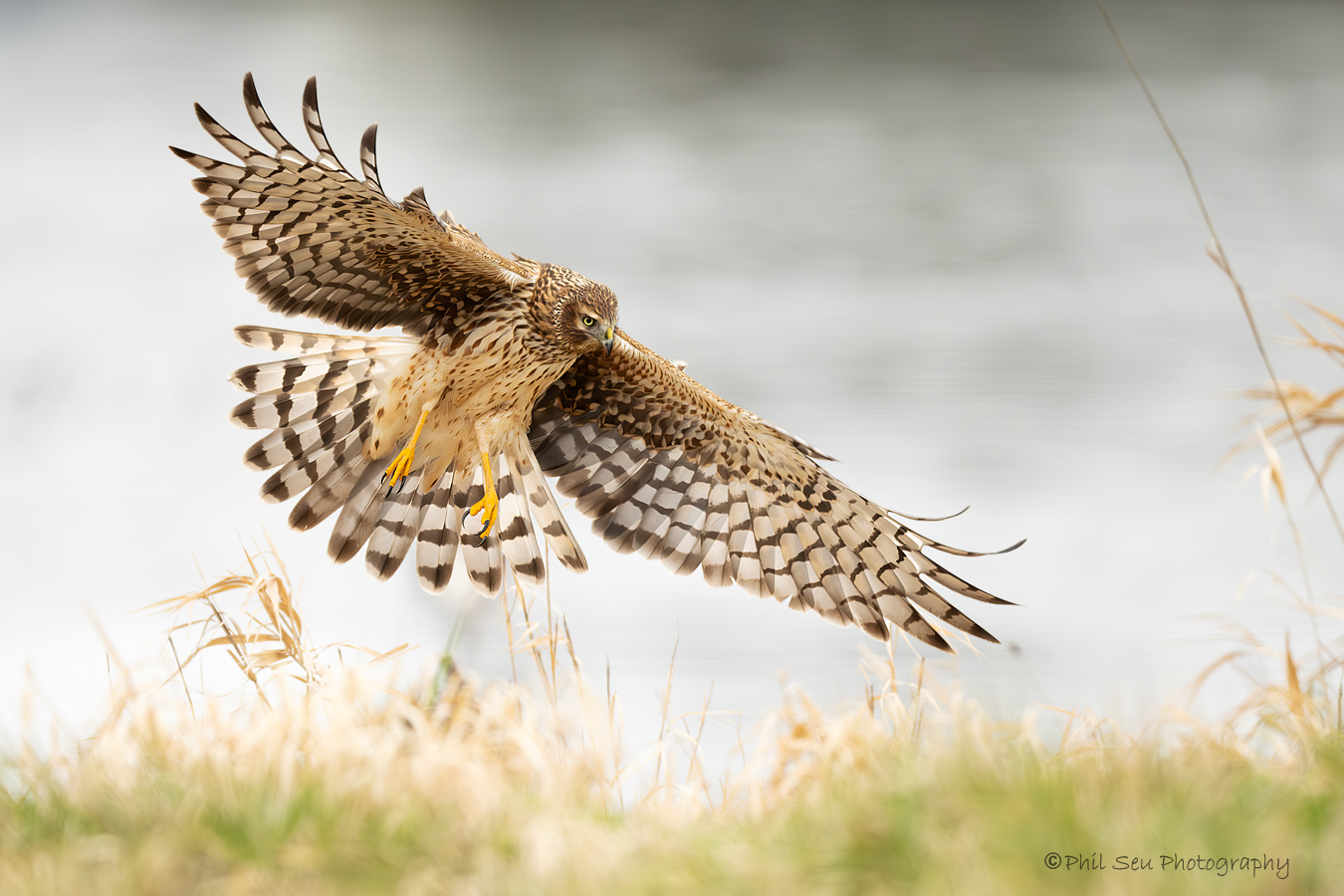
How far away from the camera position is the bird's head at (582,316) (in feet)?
5.69

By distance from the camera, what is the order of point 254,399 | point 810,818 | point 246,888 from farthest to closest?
point 254,399 < point 810,818 < point 246,888

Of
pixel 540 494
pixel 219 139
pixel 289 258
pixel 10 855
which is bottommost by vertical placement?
pixel 10 855

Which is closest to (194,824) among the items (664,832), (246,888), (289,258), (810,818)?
(246,888)

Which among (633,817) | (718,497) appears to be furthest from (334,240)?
(633,817)

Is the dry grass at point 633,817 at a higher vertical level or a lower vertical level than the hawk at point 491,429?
lower

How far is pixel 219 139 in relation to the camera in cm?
145

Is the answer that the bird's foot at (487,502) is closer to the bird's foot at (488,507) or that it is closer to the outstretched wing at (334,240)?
the bird's foot at (488,507)

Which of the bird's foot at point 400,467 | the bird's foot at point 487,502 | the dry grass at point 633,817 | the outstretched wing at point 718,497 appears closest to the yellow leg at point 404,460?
the bird's foot at point 400,467

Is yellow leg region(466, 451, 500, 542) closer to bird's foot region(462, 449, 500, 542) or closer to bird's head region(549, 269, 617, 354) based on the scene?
bird's foot region(462, 449, 500, 542)

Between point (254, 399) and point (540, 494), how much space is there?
683 mm

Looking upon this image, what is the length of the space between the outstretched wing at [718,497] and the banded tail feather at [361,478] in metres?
0.14

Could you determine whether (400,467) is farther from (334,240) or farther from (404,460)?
(334,240)

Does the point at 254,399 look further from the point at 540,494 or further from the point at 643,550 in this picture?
the point at 643,550

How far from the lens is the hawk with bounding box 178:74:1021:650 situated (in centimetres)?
163
